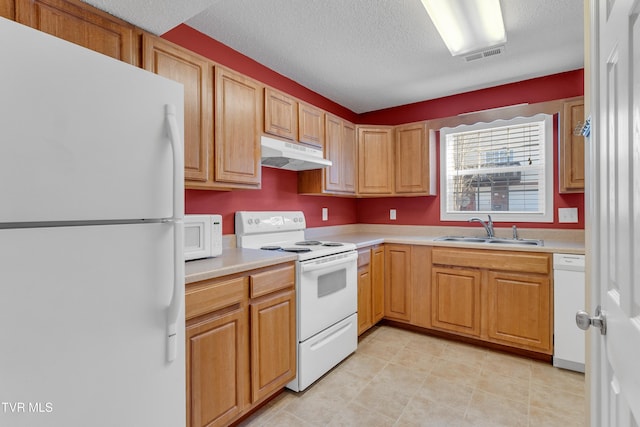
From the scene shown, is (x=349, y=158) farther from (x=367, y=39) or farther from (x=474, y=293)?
(x=474, y=293)

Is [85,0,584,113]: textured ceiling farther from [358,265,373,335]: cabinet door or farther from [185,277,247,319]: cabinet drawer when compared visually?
[358,265,373,335]: cabinet door

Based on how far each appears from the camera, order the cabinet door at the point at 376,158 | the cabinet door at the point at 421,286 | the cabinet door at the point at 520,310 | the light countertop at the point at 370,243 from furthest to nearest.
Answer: the cabinet door at the point at 376,158 < the cabinet door at the point at 421,286 < the cabinet door at the point at 520,310 < the light countertop at the point at 370,243

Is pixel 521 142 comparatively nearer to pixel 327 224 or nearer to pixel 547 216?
pixel 547 216

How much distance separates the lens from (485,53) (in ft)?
7.75

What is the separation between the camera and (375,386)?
7.00 ft

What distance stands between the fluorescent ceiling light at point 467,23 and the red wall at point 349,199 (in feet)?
3.37

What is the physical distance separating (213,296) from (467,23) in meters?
2.24

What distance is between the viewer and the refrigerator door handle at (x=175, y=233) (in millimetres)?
1136

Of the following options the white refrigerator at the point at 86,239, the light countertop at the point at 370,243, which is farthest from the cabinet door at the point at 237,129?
the white refrigerator at the point at 86,239

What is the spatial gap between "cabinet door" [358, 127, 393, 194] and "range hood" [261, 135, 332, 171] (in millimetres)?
721

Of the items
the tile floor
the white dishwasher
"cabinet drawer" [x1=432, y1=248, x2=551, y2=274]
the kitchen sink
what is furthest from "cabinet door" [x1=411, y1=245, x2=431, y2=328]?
the white dishwasher

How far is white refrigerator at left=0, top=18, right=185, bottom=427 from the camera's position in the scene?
31.7 inches

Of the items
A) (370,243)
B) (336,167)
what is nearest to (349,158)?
(336,167)

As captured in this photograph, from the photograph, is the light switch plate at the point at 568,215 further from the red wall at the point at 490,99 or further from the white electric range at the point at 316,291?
the white electric range at the point at 316,291
